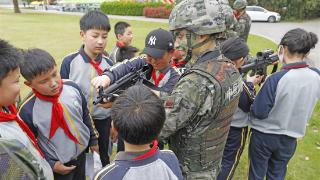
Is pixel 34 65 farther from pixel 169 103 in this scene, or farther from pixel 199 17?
pixel 199 17

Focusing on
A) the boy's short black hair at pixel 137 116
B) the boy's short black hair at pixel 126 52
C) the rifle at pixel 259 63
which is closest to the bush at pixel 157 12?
the boy's short black hair at pixel 126 52

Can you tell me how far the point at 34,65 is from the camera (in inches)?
92.0

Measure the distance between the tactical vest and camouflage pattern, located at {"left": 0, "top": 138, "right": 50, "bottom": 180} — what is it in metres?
1.03

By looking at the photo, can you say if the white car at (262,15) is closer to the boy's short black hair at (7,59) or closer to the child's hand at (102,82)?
the child's hand at (102,82)

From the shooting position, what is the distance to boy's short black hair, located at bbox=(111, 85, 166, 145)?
61.6 inches

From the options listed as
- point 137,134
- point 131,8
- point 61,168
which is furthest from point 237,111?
point 131,8

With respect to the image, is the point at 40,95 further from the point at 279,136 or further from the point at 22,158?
the point at 279,136

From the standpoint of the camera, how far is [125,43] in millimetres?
4797

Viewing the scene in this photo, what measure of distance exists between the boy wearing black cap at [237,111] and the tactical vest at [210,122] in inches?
36.6

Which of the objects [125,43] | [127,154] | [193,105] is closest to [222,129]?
[193,105]

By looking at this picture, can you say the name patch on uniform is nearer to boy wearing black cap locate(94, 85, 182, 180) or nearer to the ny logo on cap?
boy wearing black cap locate(94, 85, 182, 180)

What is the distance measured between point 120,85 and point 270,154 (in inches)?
71.2

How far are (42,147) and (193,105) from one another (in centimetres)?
138

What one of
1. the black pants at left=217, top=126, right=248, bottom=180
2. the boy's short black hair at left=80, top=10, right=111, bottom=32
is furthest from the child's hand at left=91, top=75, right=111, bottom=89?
the black pants at left=217, top=126, right=248, bottom=180
